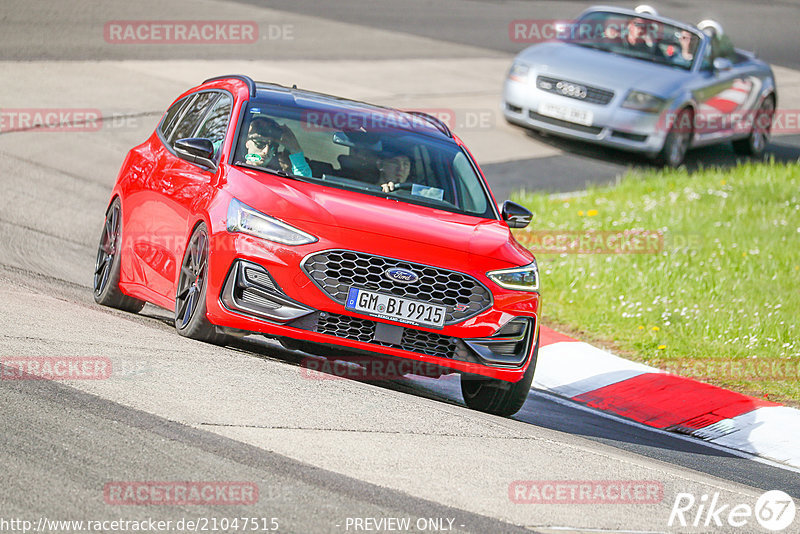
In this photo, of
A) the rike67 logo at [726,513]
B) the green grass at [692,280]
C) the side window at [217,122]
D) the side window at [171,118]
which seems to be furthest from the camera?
the green grass at [692,280]

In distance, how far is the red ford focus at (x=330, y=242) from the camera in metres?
7.10

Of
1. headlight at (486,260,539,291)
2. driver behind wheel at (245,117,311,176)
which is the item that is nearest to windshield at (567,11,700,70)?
driver behind wheel at (245,117,311,176)

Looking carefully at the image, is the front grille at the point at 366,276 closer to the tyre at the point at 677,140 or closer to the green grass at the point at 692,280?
the green grass at the point at 692,280

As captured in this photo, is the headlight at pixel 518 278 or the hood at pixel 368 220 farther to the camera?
the headlight at pixel 518 278

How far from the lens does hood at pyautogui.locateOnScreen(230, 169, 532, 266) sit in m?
7.18

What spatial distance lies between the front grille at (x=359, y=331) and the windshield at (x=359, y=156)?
115 centimetres

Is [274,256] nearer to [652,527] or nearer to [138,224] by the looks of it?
[138,224]

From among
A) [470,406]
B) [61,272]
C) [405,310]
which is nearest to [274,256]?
[405,310]

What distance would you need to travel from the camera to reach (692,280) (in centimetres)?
1231

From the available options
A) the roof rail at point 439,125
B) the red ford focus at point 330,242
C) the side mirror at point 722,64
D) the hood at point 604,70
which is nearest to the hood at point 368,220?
the red ford focus at point 330,242

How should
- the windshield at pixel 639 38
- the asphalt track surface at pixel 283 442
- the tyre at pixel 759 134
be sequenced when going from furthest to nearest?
the tyre at pixel 759 134 → the windshield at pixel 639 38 → the asphalt track surface at pixel 283 442

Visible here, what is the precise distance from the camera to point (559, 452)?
6.33m

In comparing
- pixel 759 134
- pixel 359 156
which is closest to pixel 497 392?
pixel 359 156

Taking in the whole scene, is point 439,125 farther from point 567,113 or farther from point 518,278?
point 567,113
